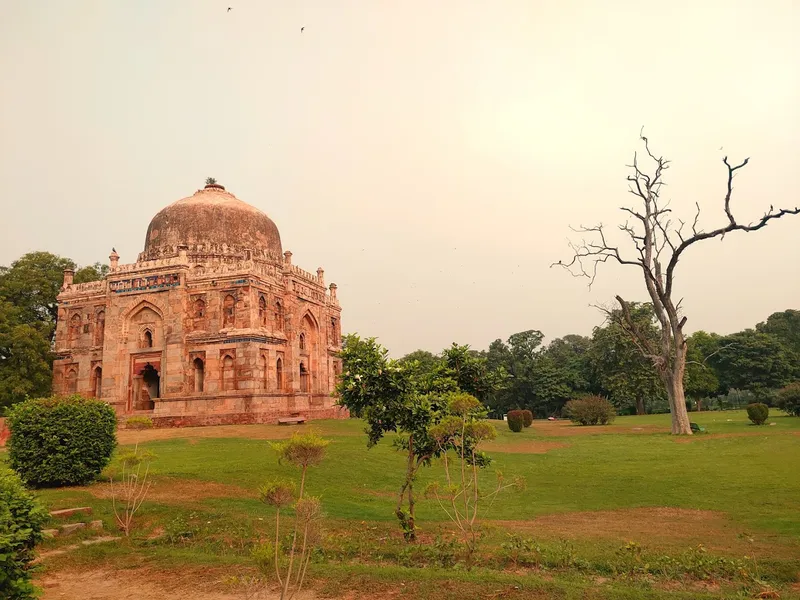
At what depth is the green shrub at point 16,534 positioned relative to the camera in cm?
434

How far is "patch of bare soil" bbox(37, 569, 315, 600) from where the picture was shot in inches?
243

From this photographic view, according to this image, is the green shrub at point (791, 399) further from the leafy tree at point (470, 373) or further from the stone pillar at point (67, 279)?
the stone pillar at point (67, 279)

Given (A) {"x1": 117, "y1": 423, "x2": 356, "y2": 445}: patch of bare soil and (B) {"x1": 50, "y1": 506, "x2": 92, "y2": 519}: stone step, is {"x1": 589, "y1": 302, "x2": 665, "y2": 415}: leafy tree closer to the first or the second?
(A) {"x1": 117, "y1": 423, "x2": 356, "y2": 445}: patch of bare soil

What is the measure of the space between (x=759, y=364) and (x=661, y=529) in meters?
46.2

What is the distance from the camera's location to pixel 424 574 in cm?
658

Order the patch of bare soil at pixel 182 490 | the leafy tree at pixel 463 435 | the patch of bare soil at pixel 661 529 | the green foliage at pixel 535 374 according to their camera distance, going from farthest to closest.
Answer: the green foliage at pixel 535 374 → the patch of bare soil at pixel 182 490 → the patch of bare soil at pixel 661 529 → the leafy tree at pixel 463 435

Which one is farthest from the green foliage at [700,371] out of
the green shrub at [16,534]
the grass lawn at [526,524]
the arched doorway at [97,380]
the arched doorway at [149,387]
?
the green shrub at [16,534]

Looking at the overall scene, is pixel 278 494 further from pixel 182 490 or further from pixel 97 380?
pixel 97 380

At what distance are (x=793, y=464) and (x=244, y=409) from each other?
70.0 ft

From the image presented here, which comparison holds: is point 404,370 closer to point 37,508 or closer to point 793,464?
point 37,508

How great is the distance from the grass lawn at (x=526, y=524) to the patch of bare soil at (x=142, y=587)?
0.58 feet

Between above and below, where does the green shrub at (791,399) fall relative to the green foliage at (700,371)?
below

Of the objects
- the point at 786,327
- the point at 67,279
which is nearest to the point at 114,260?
the point at 67,279

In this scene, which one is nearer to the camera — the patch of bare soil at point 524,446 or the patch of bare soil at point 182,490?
the patch of bare soil at point 182,490
